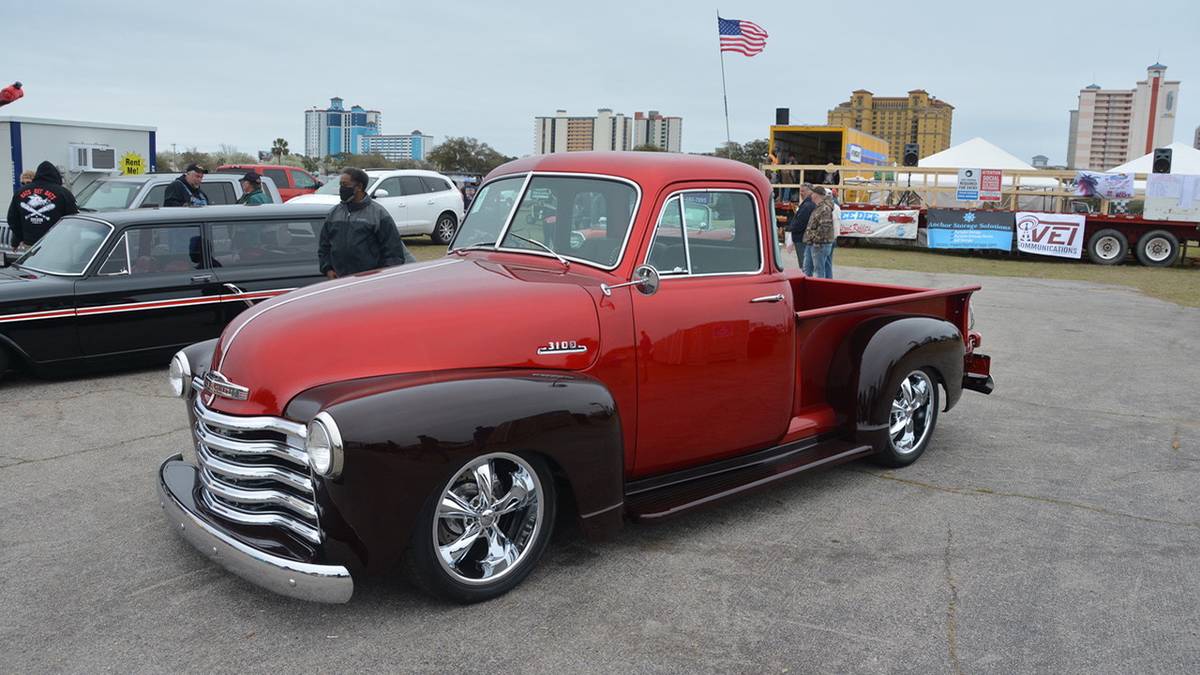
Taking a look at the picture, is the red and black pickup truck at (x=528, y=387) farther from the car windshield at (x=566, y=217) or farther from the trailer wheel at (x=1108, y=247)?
the trailer wheel at (x=1108, y=247)

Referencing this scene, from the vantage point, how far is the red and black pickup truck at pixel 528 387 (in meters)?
3.61

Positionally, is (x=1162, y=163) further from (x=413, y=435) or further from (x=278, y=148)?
(x=278, y=148)

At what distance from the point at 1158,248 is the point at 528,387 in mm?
23752

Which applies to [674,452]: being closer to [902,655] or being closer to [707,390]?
[707,390]

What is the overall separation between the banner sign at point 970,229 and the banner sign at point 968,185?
6.55 feet

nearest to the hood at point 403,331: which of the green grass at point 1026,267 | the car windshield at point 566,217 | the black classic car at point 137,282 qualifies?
the car windshield at point 566,217

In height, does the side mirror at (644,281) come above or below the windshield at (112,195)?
below

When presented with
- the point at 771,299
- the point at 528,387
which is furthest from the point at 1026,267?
the point at 528,387

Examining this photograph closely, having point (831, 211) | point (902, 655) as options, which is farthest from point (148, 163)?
point (902, 655)

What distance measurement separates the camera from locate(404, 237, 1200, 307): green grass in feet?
60.4

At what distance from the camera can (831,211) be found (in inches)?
537

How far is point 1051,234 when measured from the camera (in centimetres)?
2409

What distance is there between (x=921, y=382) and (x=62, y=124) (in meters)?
16.8

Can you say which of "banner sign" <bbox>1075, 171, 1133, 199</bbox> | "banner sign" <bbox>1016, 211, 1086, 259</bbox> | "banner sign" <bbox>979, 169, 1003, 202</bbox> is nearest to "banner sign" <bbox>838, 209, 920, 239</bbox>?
"banner sign" <bbox>979, 169, 1003, 202</bbox>
